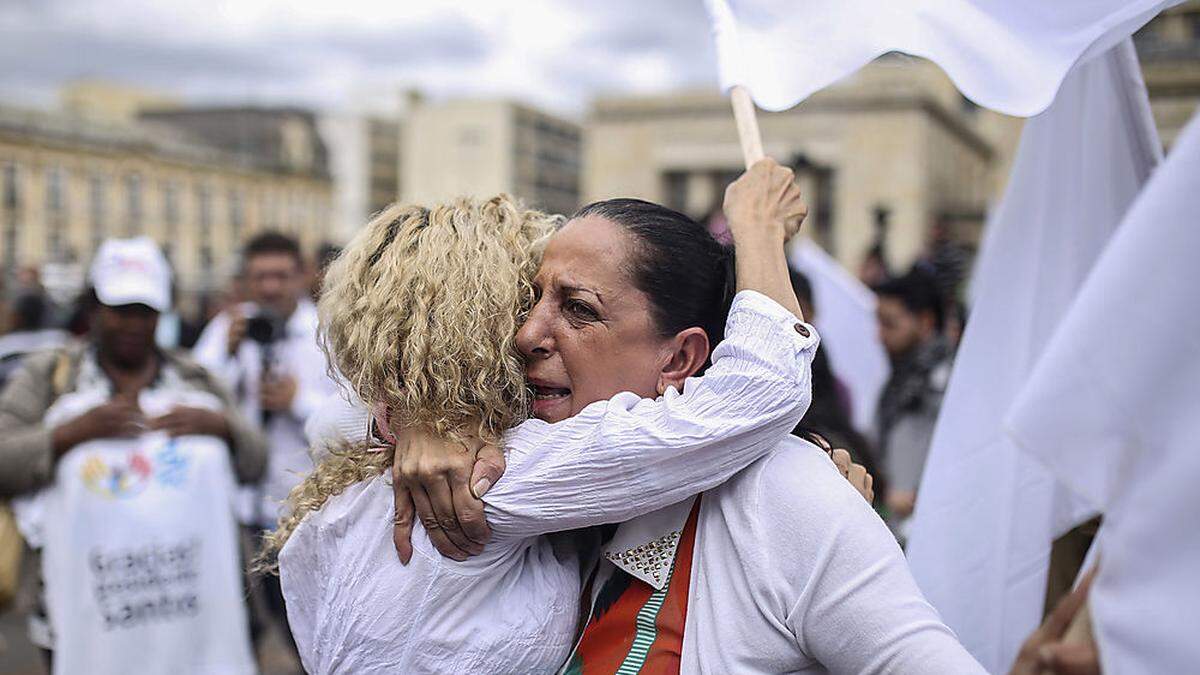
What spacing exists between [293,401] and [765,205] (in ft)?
12.7

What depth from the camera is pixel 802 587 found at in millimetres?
1667

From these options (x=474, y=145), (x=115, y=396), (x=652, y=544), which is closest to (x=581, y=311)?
(x=652, y=544)

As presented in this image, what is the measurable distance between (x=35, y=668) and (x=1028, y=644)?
649cm

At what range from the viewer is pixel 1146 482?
126 centimetres

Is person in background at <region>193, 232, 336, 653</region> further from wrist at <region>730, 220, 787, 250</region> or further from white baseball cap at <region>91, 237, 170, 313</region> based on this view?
wrist at <region>730, 220, 787, 250</region>

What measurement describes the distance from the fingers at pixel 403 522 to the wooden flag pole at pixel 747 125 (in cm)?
84

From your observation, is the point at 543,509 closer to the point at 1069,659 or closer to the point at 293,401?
the point at 1069,659

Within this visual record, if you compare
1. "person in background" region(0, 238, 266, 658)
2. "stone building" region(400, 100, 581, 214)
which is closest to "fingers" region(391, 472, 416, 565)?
"person in background" region(0, 238, 266, 658)

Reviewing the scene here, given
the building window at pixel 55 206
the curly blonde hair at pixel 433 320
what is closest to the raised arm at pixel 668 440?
the curly blonde hair at pixel 433 320

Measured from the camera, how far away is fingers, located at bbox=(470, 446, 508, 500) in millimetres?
1783

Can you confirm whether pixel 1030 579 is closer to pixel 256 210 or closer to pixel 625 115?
pixel 625 115

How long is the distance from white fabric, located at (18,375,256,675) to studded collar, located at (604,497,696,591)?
8.97ft

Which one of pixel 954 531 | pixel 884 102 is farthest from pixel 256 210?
pixel 954 531

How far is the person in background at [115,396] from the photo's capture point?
3996mm
